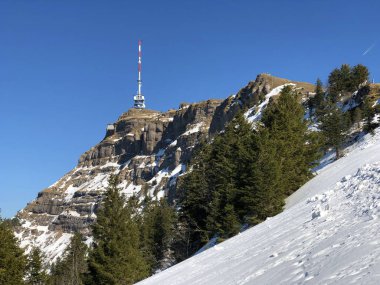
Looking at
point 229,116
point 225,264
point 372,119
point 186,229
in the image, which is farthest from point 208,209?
point 229,116

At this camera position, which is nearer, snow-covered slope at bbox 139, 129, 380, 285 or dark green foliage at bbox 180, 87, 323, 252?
snow-covered slope at bbox 139, 129, 380, 285

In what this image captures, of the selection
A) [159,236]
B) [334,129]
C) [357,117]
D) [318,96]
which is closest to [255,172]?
[334,129]

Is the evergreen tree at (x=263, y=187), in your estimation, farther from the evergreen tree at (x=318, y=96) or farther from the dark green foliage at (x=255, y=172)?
the evergreen tree at (x=318, y=96)

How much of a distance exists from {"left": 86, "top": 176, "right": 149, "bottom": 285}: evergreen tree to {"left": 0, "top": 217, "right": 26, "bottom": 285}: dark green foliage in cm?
554

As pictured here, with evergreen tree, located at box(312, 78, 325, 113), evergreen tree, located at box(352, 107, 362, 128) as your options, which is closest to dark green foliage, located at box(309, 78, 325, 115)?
evergreen tree, located at box(312, 78, 325, 113)

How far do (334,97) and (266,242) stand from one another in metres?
82.4

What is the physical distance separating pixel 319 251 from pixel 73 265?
198ft

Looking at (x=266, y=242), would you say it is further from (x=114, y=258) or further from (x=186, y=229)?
(x=186, y=229)

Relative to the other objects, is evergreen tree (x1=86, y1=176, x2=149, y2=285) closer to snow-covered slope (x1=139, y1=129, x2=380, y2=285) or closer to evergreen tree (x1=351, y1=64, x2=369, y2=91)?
snow-covered slope (x1=139, y1=129, x2=380, y2=285)

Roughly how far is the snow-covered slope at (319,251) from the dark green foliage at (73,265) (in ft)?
163

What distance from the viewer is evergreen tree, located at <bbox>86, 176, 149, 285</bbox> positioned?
101 ft

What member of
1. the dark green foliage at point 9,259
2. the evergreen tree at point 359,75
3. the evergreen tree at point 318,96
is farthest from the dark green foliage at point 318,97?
Answer: the dark green foliage at point 9,259

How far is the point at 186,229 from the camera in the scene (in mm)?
47312

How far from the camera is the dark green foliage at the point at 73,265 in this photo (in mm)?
65725
